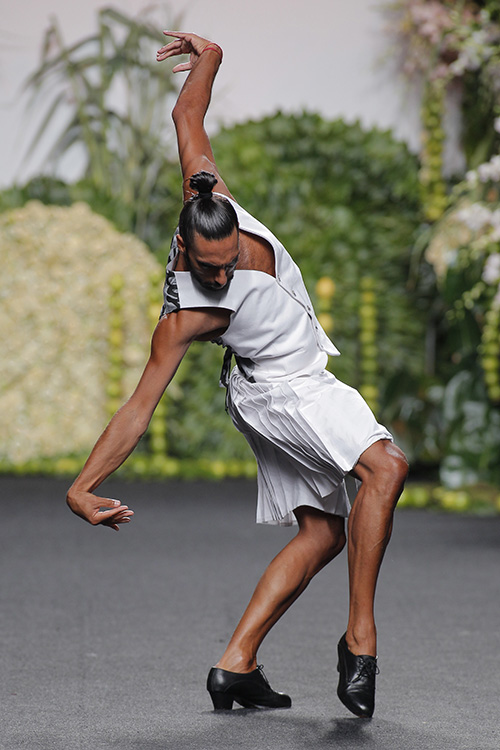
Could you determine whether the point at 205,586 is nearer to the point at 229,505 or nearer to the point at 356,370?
the point at 229,505

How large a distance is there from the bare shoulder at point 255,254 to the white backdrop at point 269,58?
4687 millimetres

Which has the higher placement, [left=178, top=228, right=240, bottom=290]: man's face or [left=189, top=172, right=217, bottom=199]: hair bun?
[left=189, top=172, right=217, bottom=199]: hair bun

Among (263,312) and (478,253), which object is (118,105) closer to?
(478,253)

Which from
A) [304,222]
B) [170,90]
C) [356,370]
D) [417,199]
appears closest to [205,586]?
[356,370]

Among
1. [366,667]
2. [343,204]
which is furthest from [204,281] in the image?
[343,204]

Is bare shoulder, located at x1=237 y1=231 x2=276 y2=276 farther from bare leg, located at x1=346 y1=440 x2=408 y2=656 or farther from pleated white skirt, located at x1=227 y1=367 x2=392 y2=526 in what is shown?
bare leg, located at x1=346 y1=440 x2=408 y2=656

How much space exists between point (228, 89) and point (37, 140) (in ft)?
3.97

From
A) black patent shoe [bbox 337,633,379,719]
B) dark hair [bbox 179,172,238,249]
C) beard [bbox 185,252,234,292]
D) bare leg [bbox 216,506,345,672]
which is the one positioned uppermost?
dark hair [bbox 179,172,238,249]

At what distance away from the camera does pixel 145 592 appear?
10.1 feet

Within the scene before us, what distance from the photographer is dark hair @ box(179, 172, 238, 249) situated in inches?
70.1

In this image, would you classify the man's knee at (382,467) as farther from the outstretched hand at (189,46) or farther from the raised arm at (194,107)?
the outstretched hand at (189,46)

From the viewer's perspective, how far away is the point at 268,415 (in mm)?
1956

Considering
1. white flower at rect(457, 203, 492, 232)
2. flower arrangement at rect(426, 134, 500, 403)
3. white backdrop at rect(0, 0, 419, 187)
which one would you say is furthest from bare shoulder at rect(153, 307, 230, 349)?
white backdrop at rect(0, 0, 419, 187)

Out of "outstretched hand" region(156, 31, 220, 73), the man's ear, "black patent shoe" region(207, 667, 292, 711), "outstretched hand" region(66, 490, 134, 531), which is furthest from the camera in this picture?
"outstretched hand" region(156, 31, 220, 73)
